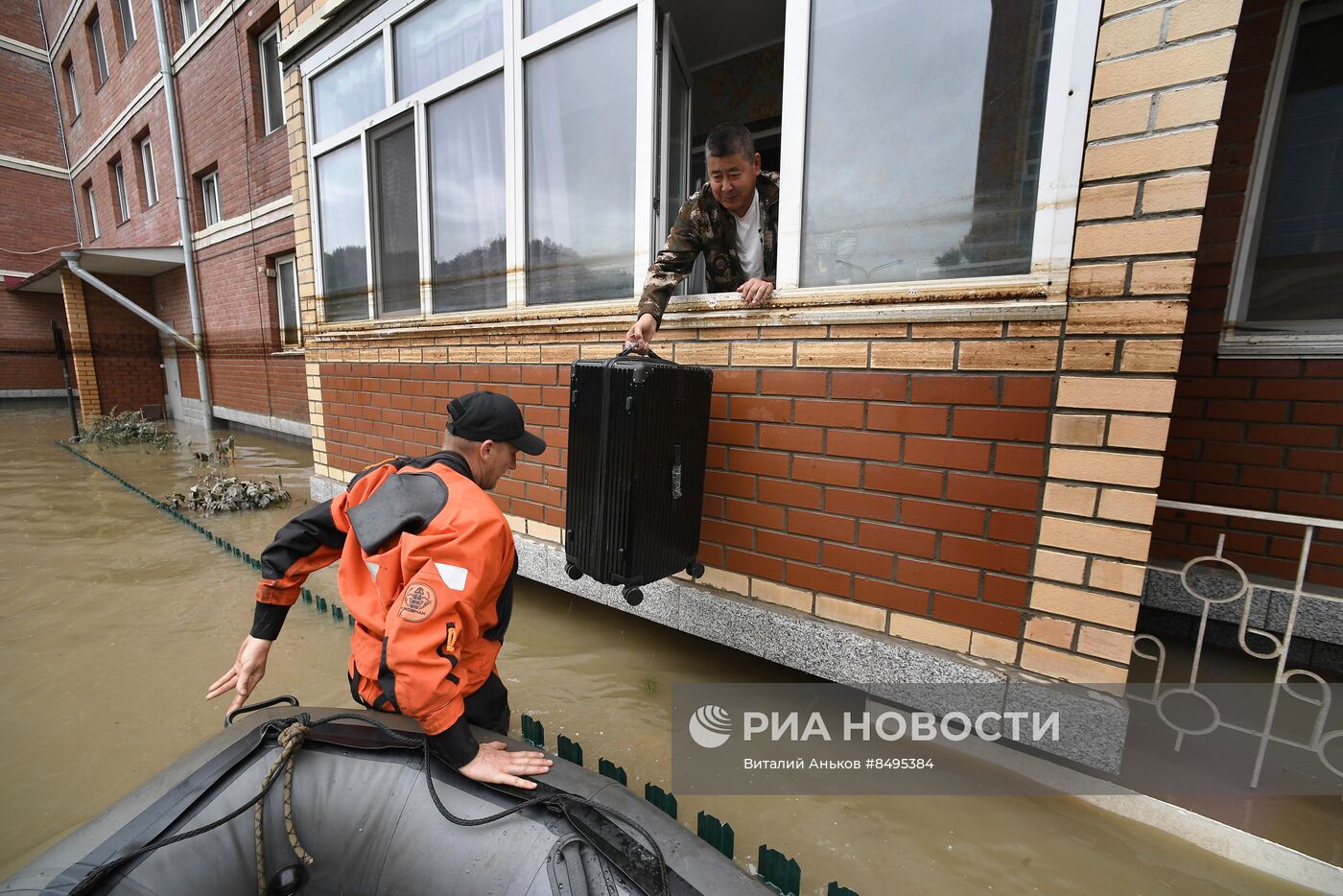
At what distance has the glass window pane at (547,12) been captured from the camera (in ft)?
9.42

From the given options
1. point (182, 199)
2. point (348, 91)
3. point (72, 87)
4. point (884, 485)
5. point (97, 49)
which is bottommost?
point (884, 485)

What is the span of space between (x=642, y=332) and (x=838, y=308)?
0.80m

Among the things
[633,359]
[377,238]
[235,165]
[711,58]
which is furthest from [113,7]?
[633,359]

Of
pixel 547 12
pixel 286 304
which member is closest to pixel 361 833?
pixel 547 12

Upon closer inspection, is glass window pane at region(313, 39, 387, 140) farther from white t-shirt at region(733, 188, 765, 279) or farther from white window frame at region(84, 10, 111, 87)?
white window frame at region(84, 10, 111, 87)

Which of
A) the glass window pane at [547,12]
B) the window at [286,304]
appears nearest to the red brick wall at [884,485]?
the glass window pane at [547,12]

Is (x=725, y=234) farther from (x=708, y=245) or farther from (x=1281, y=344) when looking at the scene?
(x=1281, y=344)

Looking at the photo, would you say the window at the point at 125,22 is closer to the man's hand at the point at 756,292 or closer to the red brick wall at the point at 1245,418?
the man's hand at the point at 756,292

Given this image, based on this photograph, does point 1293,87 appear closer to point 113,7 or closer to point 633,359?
point 633,359

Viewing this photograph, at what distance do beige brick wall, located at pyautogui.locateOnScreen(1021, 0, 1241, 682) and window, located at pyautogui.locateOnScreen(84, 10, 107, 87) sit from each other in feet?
67.3

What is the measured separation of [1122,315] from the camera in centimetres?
167

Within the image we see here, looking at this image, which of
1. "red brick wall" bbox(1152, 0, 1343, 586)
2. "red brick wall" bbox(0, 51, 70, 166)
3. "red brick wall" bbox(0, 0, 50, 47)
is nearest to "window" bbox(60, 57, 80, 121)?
"red brick wall" bbox(0, 51, 70, 166)

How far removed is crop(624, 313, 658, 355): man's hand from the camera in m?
2.27

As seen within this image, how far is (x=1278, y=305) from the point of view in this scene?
2.52 m
